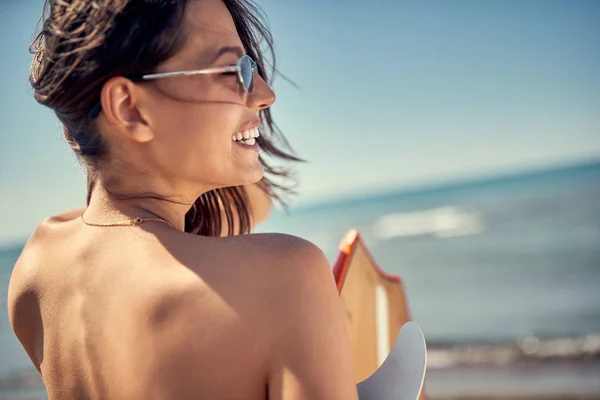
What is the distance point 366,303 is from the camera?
267 cm

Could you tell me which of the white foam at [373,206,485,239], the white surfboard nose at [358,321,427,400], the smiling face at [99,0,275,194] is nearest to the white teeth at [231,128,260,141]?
the smiling face at [99,0,275,194]

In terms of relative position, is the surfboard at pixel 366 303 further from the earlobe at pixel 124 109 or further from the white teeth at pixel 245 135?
the earlobe at pixel 124 109

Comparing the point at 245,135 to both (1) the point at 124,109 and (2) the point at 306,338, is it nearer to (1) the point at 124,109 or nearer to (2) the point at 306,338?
(1) the point at 124,109

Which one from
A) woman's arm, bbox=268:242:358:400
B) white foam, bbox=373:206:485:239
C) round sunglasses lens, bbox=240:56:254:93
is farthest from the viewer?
white foam, bbox=373:206:485:239

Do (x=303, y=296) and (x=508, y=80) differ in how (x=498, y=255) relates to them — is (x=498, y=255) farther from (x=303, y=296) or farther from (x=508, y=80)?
(x=508, y=80)

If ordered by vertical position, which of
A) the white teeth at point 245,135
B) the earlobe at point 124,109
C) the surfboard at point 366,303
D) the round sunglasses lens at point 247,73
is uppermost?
the round sunglasses lens at point 247,73

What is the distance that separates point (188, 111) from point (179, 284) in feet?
1.63

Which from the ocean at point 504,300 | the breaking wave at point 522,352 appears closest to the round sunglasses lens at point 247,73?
the ocean at point 504,300

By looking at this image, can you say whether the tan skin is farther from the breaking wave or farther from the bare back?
the breaking wave

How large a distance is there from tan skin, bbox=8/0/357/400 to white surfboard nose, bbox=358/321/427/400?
9.6 inches

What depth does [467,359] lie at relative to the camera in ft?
21.6

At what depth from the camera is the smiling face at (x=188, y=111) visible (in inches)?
57.7

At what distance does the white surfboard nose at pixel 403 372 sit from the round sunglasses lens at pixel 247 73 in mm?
716

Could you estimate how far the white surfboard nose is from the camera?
139cm
